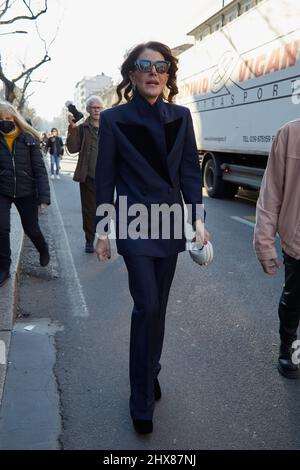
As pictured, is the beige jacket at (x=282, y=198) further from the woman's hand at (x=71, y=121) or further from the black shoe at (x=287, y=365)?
the woman's hand at (x=71, y=121)

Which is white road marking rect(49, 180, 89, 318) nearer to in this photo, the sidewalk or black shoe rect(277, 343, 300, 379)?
the sidewalk

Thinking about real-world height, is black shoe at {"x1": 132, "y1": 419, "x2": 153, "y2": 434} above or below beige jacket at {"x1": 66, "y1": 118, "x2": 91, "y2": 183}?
below

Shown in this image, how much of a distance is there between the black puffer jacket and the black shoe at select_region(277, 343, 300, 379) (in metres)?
2.76

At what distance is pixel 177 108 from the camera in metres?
2.52

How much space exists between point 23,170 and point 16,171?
8 cm

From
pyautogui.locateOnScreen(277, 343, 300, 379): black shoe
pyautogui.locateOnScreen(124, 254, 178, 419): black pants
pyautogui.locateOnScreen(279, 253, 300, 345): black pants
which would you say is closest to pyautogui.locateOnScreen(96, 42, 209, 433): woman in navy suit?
pyautogui.locateOnScreen(124, 254, 178, 419): black pants

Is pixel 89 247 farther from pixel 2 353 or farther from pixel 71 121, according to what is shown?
pixel 2 353

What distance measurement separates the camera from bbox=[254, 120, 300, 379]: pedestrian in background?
8.54 feet

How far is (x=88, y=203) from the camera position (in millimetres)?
6125

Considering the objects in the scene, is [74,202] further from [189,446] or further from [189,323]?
[189,446]

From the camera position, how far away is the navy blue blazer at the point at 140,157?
2.37 m

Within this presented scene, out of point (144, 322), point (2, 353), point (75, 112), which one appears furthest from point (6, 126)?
point (144, 322)

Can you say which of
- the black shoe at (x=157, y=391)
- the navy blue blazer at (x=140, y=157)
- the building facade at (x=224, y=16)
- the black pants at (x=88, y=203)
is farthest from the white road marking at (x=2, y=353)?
the building facade at (x=224, y=16)

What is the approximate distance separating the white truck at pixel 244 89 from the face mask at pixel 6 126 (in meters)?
4.89
